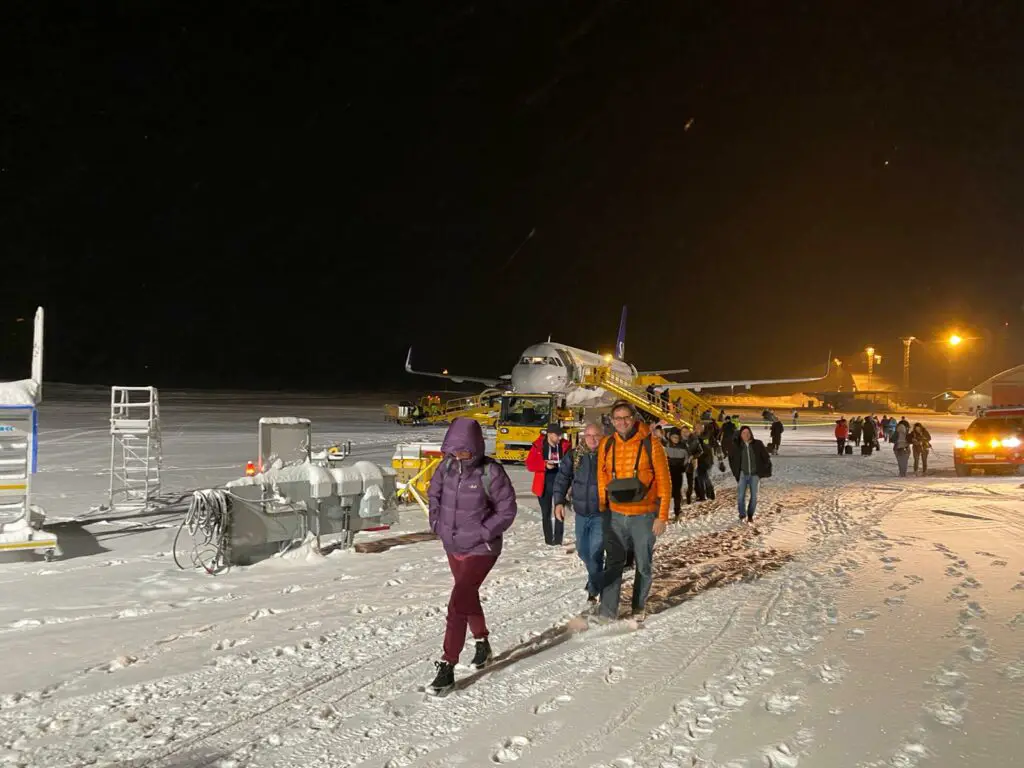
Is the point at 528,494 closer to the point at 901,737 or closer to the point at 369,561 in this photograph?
the point at 369,561

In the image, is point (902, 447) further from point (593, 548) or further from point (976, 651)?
point (593, 548)

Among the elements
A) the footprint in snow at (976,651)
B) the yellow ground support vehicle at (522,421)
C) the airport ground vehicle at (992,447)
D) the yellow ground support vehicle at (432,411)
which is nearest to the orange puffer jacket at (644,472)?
the footprint in snow at (976,651)

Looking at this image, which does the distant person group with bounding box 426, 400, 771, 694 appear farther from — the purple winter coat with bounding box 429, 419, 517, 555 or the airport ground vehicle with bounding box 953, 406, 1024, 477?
the airport ground vehicle with bounding box 953, 406, 1024, 477

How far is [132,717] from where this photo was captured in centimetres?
445

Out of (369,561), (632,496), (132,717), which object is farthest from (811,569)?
(132,717)

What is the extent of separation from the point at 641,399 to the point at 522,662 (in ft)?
87.7

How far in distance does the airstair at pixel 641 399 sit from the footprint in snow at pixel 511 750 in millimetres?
27280

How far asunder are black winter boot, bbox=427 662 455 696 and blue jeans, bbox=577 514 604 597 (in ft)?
6.88

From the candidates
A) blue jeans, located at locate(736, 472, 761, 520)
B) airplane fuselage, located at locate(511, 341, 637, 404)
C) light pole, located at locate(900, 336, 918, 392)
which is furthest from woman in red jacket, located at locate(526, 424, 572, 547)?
light pole, located at locate(900, 336, 918, 392)

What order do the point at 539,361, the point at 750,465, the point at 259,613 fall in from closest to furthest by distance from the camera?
the point at 259,613 → the point at 750,465 → the point at 539,361

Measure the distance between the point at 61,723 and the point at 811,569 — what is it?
7.21 meters

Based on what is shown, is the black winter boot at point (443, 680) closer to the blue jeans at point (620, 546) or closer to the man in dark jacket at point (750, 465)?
the blue jeans at point (620, 546)

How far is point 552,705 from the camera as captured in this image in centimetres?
464

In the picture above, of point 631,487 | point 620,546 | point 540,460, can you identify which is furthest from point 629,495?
point 540,460
